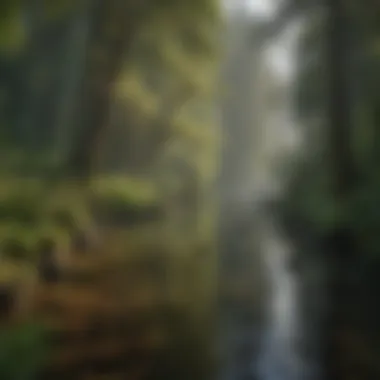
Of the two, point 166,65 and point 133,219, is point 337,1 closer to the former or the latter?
point 166,65

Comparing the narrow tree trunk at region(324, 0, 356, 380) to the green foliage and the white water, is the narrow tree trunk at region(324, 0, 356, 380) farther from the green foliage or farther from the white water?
the green foliage

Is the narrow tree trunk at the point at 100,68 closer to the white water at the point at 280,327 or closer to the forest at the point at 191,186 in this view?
the forest at the point at 191,186

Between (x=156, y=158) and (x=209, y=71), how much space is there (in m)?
0.25

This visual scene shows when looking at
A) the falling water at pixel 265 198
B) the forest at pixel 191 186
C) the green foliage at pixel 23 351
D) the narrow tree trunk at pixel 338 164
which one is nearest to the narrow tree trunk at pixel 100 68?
→ the forest at pixel 191 186

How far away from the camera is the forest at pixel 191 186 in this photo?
161cm

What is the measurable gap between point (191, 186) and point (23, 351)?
540 mm

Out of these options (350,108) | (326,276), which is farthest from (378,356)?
(350,108)

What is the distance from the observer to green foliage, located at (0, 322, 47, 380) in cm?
154

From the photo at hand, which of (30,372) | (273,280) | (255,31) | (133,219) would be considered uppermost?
(255,31)

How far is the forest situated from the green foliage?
0.03m

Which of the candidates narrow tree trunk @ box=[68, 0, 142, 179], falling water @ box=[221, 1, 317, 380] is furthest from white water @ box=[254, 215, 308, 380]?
narrow tree trunk @ box=[68, 0, 142, 179]

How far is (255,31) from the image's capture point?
1751 millimetres

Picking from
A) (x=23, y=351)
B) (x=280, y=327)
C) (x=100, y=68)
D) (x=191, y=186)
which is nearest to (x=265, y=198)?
(x=191, y=186)

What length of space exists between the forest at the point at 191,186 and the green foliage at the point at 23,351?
27 millimetres
